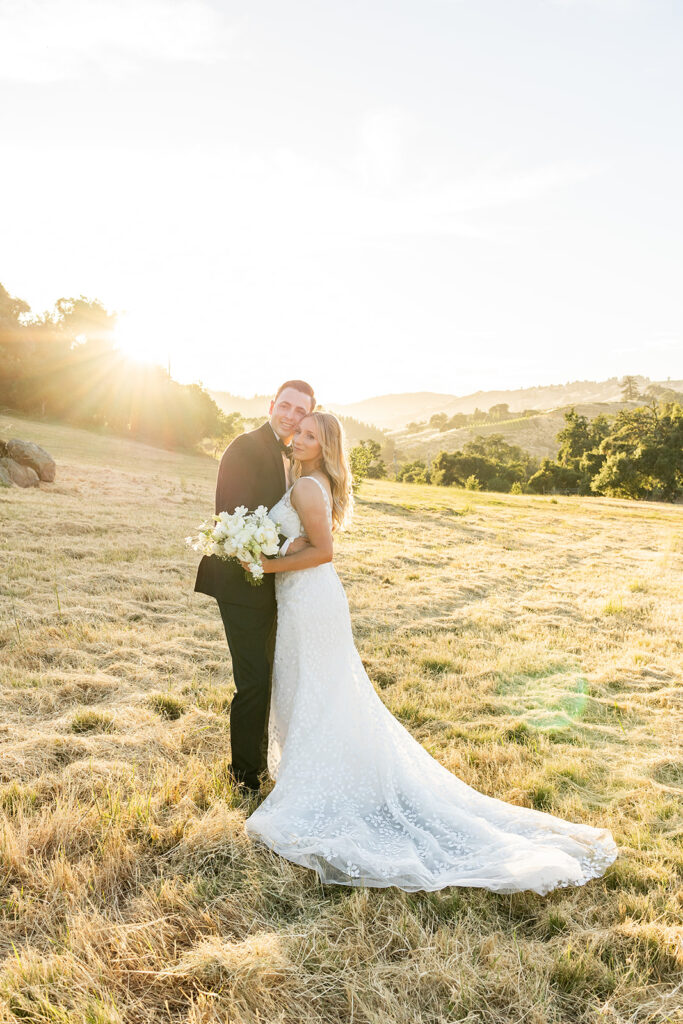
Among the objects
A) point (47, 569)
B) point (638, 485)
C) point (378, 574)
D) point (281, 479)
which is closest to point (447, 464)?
point (638, 485)

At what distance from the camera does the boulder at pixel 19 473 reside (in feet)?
→ 61.1

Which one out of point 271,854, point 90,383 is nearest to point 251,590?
point 271,854

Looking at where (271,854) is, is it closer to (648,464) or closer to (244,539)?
(244,539)

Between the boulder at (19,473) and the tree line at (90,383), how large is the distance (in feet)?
101

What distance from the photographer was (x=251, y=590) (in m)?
4.39

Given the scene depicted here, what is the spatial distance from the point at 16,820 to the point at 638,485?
56.1 m

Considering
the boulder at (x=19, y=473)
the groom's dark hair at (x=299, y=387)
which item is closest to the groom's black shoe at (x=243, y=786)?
the groom's dark hair at (x=299, y=387)

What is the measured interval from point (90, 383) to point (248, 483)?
166 feet

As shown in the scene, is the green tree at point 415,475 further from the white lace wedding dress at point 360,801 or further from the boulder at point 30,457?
the white lace wedding dress at point 360,801

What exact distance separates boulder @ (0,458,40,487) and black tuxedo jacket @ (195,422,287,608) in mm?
16818

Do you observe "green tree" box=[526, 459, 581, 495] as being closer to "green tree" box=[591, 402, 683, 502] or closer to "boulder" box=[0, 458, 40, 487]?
"green tree" box=[591, 402, 683, 502]

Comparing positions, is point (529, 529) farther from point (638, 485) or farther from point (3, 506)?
point (638, 485)

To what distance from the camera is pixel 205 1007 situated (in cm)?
258

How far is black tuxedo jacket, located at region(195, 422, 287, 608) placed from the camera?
4.45 metres
